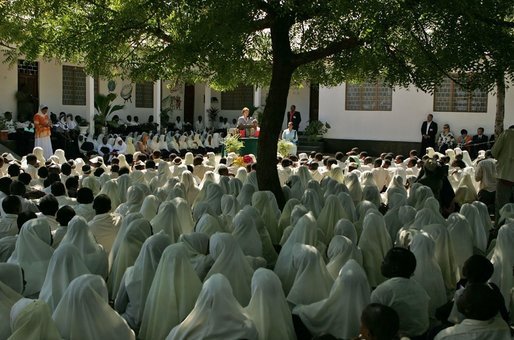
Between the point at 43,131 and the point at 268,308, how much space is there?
14153mm

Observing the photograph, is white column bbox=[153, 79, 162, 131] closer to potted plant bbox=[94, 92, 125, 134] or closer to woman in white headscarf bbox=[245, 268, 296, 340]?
potted plant bbox=[94, 92, 125, 134]

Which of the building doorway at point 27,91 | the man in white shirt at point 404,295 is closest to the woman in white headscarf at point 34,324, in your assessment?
the man in white shirt at point 404,295

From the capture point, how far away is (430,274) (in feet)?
18.3

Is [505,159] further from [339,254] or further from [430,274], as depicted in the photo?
[339,254]

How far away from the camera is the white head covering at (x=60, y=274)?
16.4 ft

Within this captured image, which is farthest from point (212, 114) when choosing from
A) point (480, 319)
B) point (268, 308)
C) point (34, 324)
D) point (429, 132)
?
point (480, 319)

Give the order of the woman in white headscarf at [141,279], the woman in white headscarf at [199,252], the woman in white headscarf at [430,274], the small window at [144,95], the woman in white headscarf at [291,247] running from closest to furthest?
the woman in white headscarf at [141,279]
the woman in white headscarf at [199,252]
the woman in white headscarf at [430,274]
the woman in white headscarf at [291,247]
the small window at [144,95]

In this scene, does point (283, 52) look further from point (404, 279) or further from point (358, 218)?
point (404, 279)

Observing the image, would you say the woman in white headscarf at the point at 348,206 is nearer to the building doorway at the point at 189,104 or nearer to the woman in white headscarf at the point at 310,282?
the woman in white headscarf at the point at 310,282

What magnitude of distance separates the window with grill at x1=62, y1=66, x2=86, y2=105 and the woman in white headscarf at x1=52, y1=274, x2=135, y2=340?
18.3 metres

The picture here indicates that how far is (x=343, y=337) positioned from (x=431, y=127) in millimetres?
17011

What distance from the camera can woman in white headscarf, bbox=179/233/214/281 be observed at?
17.8ft

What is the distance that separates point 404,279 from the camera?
4578mm

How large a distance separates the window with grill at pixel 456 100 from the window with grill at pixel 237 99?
878 cm
